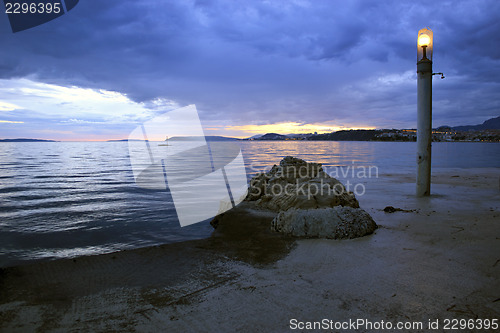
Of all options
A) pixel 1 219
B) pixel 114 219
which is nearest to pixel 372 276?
pixel 114 219

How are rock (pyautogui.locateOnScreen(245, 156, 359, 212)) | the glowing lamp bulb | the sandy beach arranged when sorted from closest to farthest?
the sandy beach < rock (pyautogui.locateOnScreen(245, 156, 359, 212)) < the glowing lamp bulb

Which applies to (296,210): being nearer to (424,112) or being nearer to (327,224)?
(327,224)

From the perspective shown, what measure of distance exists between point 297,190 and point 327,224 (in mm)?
1969

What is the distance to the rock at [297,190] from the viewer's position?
677 cm

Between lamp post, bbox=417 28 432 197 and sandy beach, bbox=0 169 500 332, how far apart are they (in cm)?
306

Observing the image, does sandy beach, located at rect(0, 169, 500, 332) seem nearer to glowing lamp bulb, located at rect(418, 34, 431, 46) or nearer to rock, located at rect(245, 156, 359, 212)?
rock, located at rect(245, 156, 359, 212)

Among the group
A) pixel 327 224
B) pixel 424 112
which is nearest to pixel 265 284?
pixel 327 224

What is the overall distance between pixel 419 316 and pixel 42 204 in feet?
34.6

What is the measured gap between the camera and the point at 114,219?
764 centimetres

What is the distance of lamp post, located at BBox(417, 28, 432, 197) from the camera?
815 centimetres

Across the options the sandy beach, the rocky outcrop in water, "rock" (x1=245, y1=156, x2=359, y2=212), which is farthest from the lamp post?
the sandy beach

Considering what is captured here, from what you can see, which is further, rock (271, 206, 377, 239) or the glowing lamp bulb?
the glowing lamp bulb

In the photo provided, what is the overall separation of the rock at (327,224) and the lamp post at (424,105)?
13.2 feet

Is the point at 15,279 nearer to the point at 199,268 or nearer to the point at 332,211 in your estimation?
the point at 199,268
